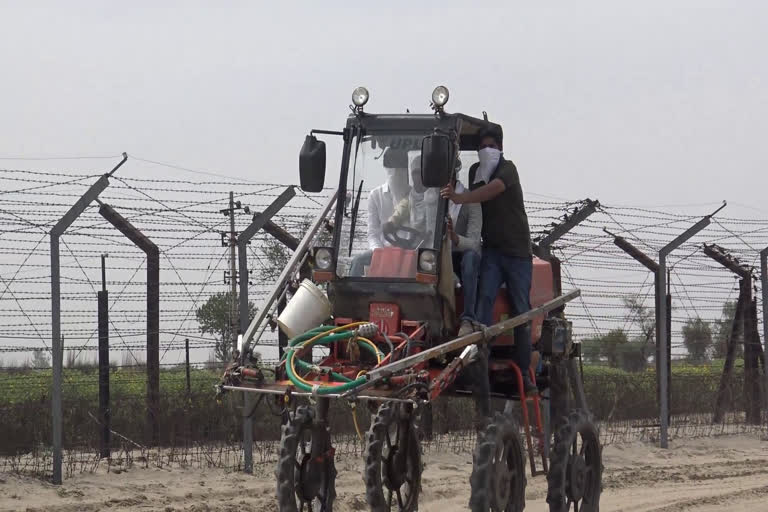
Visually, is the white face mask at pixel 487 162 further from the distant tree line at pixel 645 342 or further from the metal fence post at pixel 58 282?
the distant tree line at pixel 645 342

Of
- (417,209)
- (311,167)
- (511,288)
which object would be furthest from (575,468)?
(311,167)

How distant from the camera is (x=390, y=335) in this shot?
8.84 metres

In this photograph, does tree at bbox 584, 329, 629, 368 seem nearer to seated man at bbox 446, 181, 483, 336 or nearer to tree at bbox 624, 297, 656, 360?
tree at bbox 624, 297, 656, 360

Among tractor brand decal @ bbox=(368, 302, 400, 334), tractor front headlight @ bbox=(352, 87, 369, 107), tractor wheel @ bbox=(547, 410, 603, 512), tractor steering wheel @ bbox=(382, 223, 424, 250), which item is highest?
tractor front headlight @ bbox=(352, 87, 369, 107)

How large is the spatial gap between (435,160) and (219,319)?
714 cm

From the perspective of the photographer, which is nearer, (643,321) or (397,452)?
(397,452)

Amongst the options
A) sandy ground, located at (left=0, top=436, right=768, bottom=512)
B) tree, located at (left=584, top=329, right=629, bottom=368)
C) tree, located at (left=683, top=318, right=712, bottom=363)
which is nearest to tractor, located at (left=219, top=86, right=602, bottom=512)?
sandy ground, located at (left=0, top=436, right=768, bottom=512)

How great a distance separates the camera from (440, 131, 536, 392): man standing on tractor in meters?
9.38

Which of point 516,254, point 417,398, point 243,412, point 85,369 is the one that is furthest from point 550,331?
point 85,369

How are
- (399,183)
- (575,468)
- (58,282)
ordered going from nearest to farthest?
(399,183)
(575,468)
(58,282)

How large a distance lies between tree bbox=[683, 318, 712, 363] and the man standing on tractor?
923cm

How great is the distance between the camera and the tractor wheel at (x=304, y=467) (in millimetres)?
8703

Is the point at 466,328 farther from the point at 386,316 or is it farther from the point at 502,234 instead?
the point at 502,234

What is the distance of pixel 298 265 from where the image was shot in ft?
30.7
